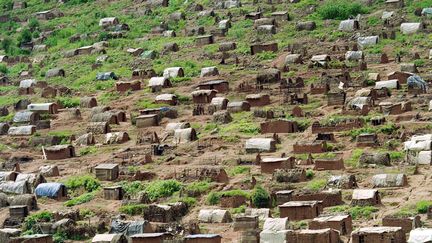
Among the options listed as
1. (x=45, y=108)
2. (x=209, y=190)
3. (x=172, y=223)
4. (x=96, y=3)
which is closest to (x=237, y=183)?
(x=209, y=190)

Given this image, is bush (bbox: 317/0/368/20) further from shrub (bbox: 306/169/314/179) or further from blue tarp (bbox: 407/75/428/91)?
shrub (bbox: 306/169/314/179)

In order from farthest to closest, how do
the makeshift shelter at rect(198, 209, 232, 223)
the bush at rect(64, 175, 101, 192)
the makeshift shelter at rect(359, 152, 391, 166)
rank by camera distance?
the bush at rect(64, 175, 101, 192) → the makeshift shelter at rect(359, 152, 391, 166) → the makeshift shelter at rect(198, 209, 232, 223)

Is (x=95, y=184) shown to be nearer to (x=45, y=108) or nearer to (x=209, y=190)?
(x=209, y=190)

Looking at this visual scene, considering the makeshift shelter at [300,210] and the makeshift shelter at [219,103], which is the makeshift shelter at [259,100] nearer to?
the makeshift shelter at [219,103]

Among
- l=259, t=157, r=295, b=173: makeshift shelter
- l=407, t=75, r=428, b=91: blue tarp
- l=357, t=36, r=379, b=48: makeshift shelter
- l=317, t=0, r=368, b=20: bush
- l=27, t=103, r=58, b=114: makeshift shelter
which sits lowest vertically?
l=259, t=157, r=295, b=173: makeshift shelter

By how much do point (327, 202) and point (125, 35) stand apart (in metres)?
42.3

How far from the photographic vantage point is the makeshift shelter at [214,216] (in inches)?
2418

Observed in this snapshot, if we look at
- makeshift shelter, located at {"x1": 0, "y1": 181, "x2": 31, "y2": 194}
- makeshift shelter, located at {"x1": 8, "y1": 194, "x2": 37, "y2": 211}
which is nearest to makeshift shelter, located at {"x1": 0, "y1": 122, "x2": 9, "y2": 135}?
makeshift shelter, located at {"x1": 0, "y1": 181, "x2": 31, "y2": 194}

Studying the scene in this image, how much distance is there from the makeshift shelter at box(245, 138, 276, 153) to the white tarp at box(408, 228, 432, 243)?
17836 mm

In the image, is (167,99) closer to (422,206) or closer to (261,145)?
(261,145)

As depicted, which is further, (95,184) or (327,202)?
(95,184)

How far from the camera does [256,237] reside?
5750 centimetres

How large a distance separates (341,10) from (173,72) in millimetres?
11480

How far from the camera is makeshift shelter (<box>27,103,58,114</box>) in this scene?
282ft
